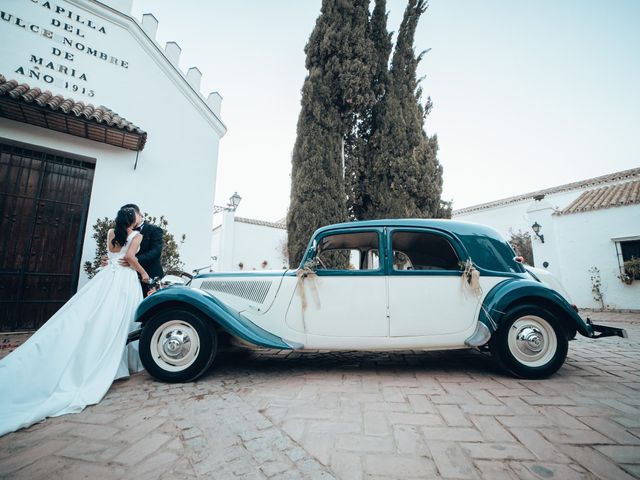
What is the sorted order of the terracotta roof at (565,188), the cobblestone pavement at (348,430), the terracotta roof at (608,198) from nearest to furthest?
the cobblestone pavement at (348,430) → the terracotta roof at (608,198) → the terracotta roof at (565,188)

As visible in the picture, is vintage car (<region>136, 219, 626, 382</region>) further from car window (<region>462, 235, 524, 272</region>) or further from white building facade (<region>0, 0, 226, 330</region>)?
white building facade (<region>0, 0, 226, 330</region>)

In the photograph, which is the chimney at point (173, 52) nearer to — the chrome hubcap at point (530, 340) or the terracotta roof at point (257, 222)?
the chrome hubcap at point (530, 340)

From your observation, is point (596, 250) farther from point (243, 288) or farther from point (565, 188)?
point (243, 288)

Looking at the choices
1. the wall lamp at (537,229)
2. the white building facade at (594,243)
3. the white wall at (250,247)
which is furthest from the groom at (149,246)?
the white wall at (250,247)

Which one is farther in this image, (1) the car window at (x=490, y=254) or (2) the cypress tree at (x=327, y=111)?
(2) the cypress tree at (x=327, y=111)

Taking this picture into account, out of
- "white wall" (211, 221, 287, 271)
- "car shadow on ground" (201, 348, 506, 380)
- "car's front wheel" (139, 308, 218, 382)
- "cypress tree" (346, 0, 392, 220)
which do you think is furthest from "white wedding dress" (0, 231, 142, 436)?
"white wall" (211, 221, 287, 271)

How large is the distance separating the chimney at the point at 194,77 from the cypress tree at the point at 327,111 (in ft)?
10.2

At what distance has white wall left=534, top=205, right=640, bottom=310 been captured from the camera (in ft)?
29.7

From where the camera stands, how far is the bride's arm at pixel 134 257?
116 inches

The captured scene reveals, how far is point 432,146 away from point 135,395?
28.3 ft

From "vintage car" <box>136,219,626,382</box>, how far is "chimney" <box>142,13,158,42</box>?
7.51 metres

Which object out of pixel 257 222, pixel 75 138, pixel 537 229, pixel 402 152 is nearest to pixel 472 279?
pixel 402 152

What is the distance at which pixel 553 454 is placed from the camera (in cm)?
145

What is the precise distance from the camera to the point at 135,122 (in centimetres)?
627
